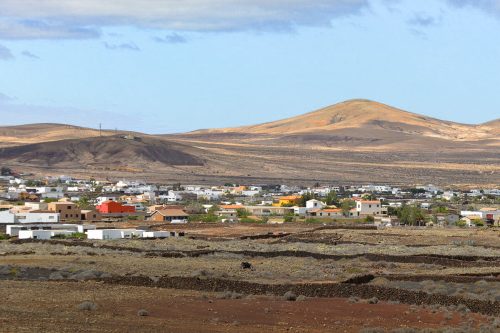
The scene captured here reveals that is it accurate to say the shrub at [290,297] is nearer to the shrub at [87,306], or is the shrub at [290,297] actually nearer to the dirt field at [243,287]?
the dirt field at [243,287]

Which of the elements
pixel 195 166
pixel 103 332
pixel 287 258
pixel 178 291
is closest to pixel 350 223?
pixel 287 258

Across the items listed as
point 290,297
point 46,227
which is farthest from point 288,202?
point 290,297

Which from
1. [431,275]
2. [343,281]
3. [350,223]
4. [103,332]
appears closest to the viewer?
[103,332]

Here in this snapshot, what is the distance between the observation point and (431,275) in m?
38.0

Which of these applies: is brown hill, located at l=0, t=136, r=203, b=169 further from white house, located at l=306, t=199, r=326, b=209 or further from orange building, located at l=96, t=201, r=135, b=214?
orange building, located at l=96, t=201, r=135, b=214

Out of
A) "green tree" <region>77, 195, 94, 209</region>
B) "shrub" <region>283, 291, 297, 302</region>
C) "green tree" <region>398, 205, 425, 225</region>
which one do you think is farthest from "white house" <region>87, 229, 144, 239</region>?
"shrub" <region>283, 291, 297, 302</region>

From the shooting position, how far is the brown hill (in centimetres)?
18512

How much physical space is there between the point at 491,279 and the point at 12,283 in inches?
628

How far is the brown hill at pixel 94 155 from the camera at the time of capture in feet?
607

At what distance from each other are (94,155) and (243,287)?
16232 cm

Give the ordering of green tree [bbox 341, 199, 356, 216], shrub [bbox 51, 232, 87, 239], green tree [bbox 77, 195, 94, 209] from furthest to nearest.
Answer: green tree [bbox 341, 199, 356, 216]
green tree [bbox 77, 195, 94, 209]
shrub [bbox 51, 232, 87, 239]

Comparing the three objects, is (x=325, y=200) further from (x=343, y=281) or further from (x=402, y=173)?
(x=402, y=173)

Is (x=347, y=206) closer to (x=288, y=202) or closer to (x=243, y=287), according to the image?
(x=288, y=202)

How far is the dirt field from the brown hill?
13186cm
